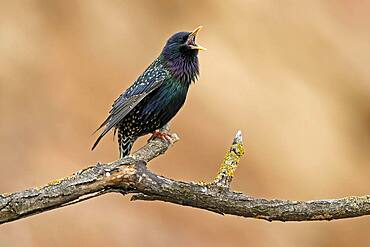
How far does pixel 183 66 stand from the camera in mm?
3703

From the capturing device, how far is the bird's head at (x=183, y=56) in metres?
3.69

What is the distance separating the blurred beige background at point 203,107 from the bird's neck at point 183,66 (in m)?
3.09

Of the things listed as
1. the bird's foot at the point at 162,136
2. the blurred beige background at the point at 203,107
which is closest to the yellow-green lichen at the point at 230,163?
the bird's foot at the point at 162,136

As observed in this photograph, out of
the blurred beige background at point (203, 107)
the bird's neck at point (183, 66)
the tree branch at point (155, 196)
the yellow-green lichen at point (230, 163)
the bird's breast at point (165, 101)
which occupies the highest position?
the blurred beige background at point (203, 107)

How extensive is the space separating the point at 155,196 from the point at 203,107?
191 inches

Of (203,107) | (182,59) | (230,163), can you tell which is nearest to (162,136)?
(182,59)

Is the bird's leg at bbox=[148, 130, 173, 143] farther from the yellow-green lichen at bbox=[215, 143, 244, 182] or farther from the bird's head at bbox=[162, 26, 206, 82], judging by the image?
the yellow-green lichen at bbox=[215, 143, 244, 182]

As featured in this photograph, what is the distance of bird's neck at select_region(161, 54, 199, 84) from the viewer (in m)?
3.68

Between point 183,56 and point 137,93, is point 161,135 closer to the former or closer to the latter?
point 137,93

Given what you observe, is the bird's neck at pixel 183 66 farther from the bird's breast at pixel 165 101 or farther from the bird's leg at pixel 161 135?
the bird's leg at pixel 161 135

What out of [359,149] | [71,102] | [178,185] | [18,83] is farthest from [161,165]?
[178,185]

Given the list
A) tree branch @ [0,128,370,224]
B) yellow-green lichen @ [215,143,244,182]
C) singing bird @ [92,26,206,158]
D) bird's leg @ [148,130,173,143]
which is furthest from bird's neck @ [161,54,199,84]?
tree branch @ [0,128,370,224]

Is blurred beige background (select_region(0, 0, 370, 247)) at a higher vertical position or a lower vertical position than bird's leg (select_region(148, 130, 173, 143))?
higher

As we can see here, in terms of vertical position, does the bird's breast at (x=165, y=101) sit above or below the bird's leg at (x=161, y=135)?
above
